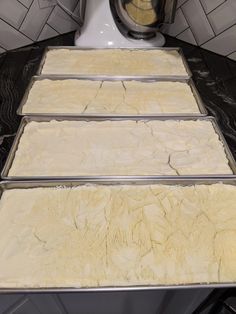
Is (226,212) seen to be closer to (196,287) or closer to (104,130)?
(196,287)

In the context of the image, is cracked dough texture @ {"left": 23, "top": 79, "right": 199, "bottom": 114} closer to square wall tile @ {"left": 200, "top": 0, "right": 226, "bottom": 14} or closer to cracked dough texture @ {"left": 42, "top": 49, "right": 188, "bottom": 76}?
cracked dough texture @ {"left": 42, "top": 49, "right": 188, "bottom": 76}

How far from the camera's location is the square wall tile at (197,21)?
1051 mm

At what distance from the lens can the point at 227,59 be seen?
3.47 ft

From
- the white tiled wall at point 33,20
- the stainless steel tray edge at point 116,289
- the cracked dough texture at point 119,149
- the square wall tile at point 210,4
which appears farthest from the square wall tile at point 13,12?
the stainless steel tray edge at point 116,289

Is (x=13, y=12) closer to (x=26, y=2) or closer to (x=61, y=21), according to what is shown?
(x=26, y=2)

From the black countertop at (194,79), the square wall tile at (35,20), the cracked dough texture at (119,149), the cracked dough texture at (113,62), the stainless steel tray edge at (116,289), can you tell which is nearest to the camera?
the stainless steel tray edge at (116,289)

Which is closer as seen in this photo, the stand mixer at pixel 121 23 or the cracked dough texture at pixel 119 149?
the cracked dough texture at pixel 119 149

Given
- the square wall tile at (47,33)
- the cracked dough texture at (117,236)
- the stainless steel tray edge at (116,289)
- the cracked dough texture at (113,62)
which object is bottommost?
the stainless steel tray edge at (116,289)

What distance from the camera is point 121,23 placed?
3.44ft

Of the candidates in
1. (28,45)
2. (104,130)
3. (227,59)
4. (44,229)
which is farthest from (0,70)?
(227,59)

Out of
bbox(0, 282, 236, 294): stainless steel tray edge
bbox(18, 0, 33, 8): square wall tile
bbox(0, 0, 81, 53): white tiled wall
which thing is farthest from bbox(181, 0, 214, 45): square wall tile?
bbox(0, 282, 236, 294): stainless steel tray edge

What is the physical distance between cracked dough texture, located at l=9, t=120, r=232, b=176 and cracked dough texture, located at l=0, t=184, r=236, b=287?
0.05m

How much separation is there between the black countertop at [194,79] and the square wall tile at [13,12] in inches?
3.8

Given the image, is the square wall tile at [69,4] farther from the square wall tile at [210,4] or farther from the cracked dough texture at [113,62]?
the square wall tile at [210,4]
